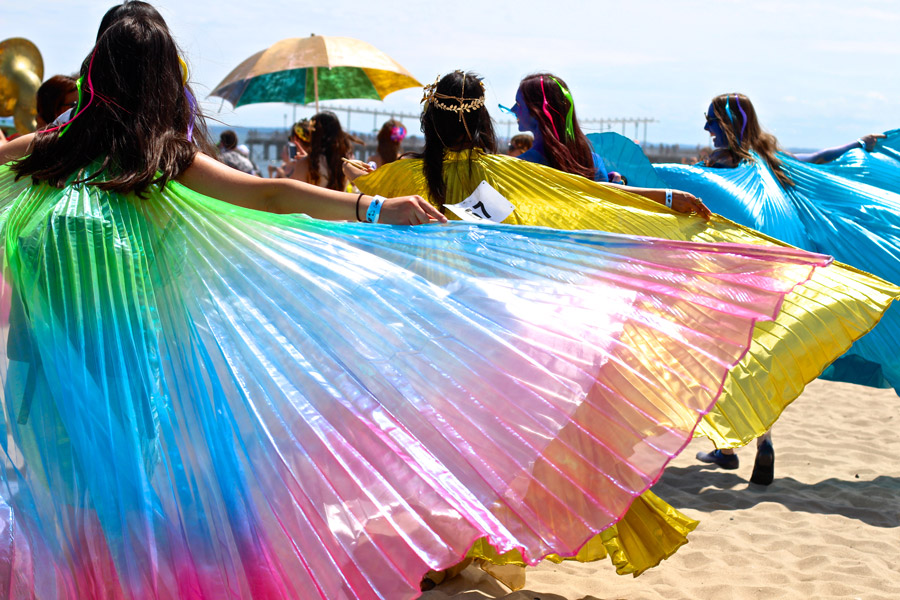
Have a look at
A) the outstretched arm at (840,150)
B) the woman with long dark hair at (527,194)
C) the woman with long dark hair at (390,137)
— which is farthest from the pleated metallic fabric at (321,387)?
the woman with long dark hair at (390,137)

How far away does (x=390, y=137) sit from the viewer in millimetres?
6129

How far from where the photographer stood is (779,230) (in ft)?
12.9

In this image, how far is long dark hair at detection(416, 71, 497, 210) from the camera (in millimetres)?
3014

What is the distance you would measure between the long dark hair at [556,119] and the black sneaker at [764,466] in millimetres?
1745

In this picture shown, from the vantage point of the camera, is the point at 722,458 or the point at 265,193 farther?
the point at 722,458

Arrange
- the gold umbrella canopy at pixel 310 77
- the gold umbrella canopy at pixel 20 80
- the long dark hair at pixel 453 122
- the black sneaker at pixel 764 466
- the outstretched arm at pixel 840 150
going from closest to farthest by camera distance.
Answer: the long dark hair at pixel 453 122 < the black sneaker at pixel 764 466 < the outstretched arm at pixel 840 150 < the gold umbrella canopy at pixel 310 77 < the gold umbrella canopy at pixel 20 80

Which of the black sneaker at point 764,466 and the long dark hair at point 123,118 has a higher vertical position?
the long dark hair at point 123,118

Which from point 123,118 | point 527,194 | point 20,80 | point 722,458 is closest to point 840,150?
point 722,458

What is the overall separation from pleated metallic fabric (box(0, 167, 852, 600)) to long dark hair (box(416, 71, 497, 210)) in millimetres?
1012

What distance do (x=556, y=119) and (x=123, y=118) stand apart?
6.12 feet

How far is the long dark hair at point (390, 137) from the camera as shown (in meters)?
6.09

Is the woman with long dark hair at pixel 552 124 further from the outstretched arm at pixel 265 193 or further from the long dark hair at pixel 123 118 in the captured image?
the long dark hair at pixel 123 118

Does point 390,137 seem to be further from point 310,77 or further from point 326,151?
point 310,77

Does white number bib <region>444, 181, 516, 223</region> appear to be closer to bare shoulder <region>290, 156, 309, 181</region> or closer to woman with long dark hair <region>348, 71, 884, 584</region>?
woman with long dark hair <region>348, 71, 884, 584</region>
